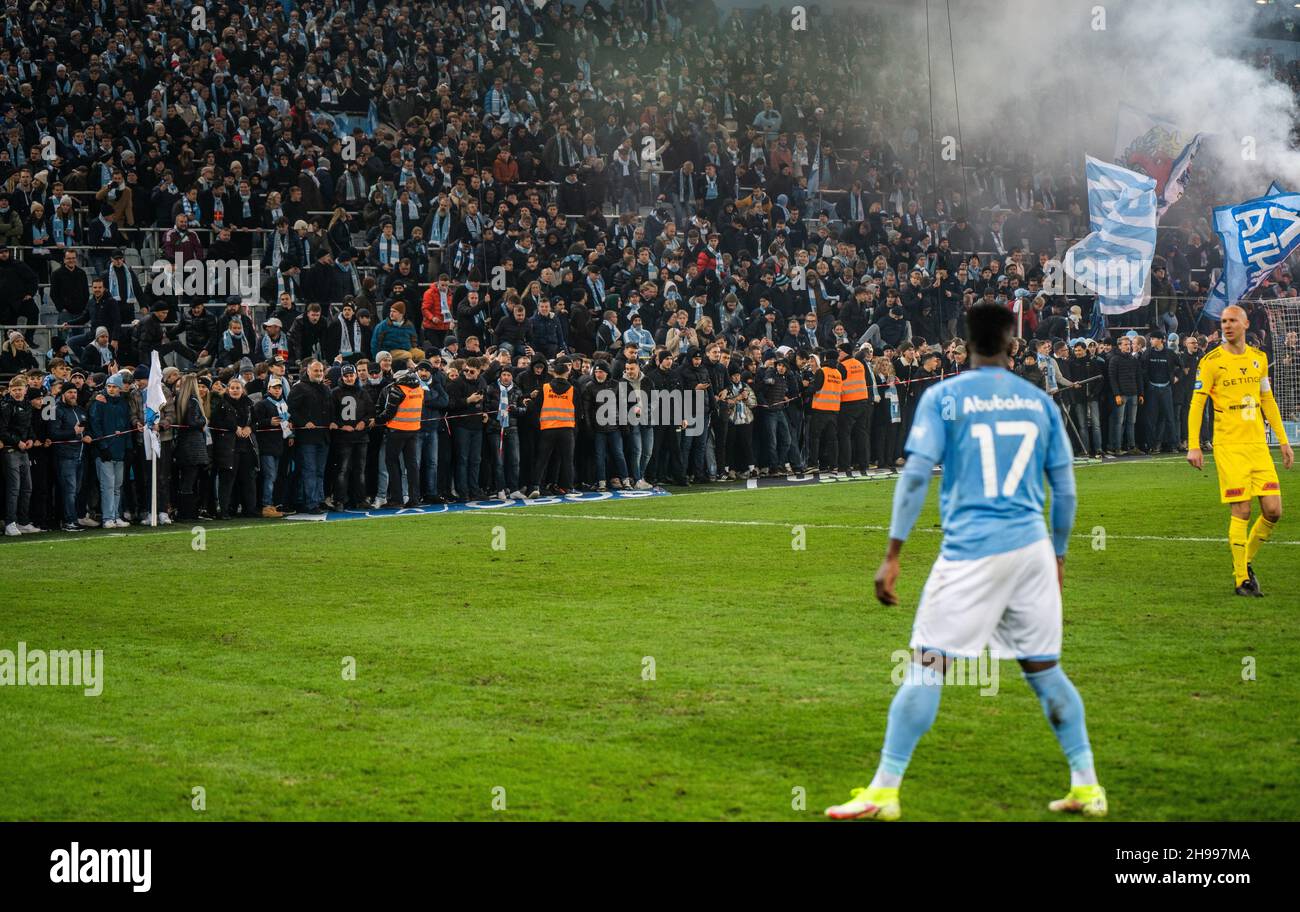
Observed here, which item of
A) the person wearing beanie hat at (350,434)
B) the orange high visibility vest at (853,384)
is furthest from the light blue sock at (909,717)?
the orange high visibility vest at (853,384)

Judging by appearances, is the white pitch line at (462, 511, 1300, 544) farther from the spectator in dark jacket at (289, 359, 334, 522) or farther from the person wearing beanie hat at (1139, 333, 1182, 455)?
the person wearing beanie hat at (1139, 333, 1182, 455)

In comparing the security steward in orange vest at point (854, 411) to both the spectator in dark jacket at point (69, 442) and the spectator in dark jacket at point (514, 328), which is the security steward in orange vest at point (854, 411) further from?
the spectator in dark jacket at point (69, 442)

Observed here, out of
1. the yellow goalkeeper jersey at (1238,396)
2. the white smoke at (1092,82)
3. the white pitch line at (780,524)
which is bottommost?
the white pitch line at (780,524)

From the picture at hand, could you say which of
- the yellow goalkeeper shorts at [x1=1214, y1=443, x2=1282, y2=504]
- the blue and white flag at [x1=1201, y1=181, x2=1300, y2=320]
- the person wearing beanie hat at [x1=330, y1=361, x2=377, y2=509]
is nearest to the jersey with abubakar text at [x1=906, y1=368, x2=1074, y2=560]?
the yellow goalkeeper shorts at [x1=1214, y1=443, x2=1282, y2=504]

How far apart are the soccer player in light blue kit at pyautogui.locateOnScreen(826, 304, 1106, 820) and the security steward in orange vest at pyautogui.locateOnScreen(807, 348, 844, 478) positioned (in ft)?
63.6

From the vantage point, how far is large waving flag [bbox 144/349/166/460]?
19328mm

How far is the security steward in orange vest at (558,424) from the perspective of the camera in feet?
74.7

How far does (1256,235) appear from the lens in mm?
25906

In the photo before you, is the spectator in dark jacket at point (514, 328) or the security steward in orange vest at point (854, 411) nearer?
the spectator in dark jacket at point (514, 328)

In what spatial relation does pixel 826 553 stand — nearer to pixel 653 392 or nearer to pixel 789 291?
pixel 653 392

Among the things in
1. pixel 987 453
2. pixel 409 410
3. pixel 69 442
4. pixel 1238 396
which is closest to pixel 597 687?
pixel 987 453

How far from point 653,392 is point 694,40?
15660mm

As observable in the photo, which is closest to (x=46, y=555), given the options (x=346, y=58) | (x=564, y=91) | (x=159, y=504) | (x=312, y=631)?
(x=159, y=504)

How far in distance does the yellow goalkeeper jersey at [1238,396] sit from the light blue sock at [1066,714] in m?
6.83
